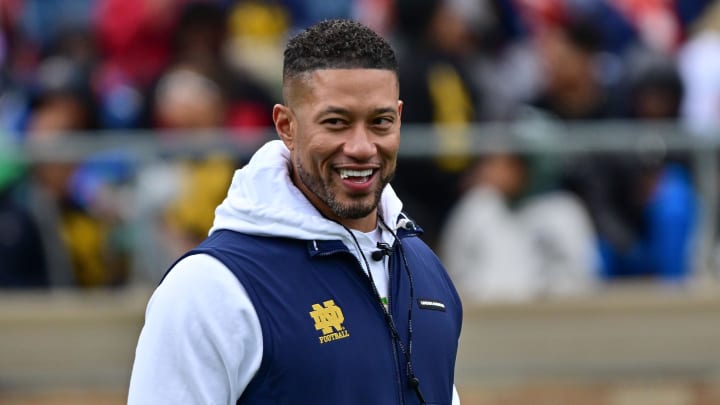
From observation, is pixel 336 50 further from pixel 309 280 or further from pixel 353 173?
pixel 309 280

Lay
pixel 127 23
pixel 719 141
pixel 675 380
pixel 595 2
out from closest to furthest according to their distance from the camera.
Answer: pixel 719 141, pixel 675 380, pixel 127 23, pixel 595 2

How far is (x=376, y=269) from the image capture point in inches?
145

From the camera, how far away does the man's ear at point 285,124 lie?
11.6 feet

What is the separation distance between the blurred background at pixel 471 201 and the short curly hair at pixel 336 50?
13.2ft

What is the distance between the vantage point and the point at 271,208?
352 centimetres

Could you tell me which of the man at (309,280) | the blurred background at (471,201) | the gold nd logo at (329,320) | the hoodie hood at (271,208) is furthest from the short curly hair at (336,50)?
the blurred background at (471,201)

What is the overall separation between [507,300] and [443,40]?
1651 mm

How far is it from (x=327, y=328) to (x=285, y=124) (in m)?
0.52

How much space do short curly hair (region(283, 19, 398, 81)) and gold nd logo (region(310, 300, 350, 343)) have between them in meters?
0.57

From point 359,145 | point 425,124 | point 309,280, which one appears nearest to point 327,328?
point 309,280

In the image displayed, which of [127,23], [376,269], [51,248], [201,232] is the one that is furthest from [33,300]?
[376,269]

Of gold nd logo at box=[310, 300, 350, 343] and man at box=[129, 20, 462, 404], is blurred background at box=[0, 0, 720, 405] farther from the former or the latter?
gold nd logo at box=[310, 300, 350, 343]

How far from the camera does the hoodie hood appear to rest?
3.51 metres

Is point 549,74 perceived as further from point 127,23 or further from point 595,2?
point 127,23
